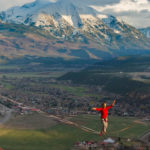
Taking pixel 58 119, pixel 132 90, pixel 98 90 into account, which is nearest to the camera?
pixel 58 119

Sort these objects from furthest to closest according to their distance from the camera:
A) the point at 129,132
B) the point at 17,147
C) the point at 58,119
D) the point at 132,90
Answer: the point at 132,90, the point at 58,119, the point at 129,132, the point at 17,147

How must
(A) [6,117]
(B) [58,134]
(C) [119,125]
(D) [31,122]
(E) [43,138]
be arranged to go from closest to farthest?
(E) [43,138], (B) [58,134], (C) [119,125], (D) [31,122], (A) [6,117]

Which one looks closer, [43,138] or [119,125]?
[43,138]

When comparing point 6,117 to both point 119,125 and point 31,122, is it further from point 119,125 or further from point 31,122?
point 119,125

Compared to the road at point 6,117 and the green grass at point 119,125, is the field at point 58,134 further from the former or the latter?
the road at point 6,117

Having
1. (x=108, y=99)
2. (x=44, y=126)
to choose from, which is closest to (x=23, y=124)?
(x=44, y=126)

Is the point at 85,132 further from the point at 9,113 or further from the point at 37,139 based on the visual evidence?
the point at 9,113

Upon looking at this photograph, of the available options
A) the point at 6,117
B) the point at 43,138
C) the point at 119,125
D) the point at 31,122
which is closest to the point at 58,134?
the point at 43,138

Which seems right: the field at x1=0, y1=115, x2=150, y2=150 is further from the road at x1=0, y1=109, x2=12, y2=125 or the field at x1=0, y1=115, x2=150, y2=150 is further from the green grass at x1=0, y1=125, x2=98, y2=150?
the road at x1=0, y1=109, x2=12, y2=125

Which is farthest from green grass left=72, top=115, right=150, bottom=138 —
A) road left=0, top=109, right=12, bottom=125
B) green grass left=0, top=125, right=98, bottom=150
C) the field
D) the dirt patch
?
road left=0, top=109, right=12, bottom=125
